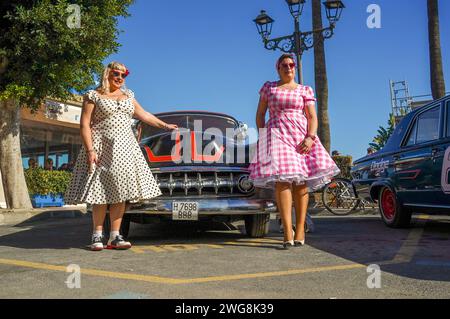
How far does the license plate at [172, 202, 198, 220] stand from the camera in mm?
4984

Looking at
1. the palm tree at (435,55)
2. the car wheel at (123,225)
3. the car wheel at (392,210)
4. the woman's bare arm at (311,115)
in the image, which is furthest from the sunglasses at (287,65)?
the palm tree at (435,55)

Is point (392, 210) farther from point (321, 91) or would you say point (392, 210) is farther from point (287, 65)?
point (321, 91)

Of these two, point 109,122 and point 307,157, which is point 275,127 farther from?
point 109,122

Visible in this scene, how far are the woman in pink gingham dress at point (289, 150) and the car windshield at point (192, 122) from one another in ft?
6.08

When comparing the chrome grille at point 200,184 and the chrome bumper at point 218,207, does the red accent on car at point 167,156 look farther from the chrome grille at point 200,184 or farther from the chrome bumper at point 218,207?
the chrome bumper at point 218,207

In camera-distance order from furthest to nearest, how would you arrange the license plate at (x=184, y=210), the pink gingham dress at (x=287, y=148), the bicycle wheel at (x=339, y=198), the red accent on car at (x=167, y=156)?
the bicycle wheel at (x=339, y=198) → the red accent on car at (x=167, y=156) → the license plate at (x=184, y=210) → the pink gingham dress at (x=287, y=148)

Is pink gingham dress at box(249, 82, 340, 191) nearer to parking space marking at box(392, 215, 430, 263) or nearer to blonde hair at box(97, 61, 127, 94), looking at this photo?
parking space marking at box(392, 215, 430, 263)

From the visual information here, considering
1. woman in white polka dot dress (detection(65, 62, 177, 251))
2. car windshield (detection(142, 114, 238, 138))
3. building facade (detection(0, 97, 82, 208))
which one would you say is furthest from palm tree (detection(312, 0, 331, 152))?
woman in white polka dot dress (detection(65, 62, 177, 251))

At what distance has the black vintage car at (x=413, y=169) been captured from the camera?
18.0ft

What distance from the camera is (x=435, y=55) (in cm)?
1410

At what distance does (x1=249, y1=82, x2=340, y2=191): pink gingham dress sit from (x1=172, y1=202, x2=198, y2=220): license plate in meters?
0.70

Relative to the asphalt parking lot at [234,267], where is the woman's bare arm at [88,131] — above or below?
above

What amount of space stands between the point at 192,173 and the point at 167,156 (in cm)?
45
